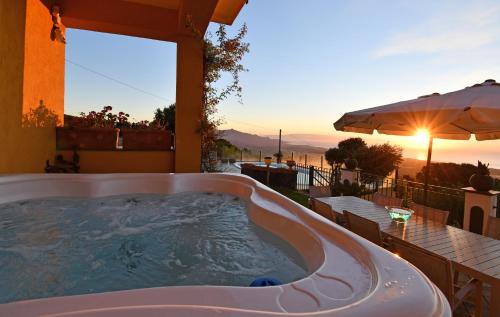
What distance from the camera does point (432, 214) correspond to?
292cm

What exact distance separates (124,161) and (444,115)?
4.20 metres

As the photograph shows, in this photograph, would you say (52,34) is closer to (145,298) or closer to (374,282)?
(145,298)

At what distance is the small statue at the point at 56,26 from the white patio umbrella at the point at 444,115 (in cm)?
418

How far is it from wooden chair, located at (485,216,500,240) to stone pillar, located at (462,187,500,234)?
3.99 ft

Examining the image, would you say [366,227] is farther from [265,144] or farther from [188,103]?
[265,144]

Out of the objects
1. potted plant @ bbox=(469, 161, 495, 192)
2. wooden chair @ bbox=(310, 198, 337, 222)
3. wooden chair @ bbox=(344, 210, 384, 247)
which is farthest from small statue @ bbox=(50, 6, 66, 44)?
potted plant @ bbox=(469, 161, 495, 192)

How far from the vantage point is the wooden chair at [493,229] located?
2535 mm

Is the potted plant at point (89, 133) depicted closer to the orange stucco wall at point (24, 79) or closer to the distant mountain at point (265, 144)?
the orange stucco wall at point (24, 79)

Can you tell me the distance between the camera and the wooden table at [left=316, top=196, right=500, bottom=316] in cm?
164

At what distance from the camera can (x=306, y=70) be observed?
26.8ft

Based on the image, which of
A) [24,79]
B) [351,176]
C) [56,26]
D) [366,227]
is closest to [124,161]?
[24,79]

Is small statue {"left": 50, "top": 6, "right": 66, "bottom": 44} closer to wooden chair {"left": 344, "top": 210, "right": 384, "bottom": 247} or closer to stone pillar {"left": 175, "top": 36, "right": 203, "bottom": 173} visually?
stone pillar {"left": 175, "top": 36, "right": 203, "bottom": 173}

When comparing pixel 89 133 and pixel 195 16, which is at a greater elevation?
pixel 195 16

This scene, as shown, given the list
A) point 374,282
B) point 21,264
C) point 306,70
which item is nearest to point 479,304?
point 374,282
